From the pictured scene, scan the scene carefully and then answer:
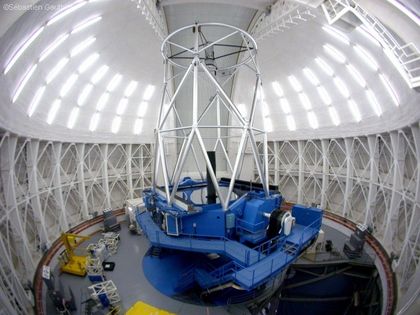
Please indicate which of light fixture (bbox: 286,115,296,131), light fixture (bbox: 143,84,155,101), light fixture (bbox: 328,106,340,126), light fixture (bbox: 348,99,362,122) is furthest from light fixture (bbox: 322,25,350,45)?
light fixture (bbox: 143,84,155,101)

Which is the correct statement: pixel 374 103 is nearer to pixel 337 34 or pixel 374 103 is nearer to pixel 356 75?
pixel 356 75

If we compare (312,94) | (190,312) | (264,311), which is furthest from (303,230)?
(312,94)

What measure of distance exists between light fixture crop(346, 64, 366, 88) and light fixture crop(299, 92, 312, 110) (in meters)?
5.71

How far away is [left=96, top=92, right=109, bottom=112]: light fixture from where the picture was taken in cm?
2002

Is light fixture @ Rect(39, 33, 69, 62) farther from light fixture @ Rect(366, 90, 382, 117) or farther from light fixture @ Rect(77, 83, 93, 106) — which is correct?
light fixture @ Rect(366, 90, 382, 117)

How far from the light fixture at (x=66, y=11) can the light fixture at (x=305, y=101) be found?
20549 mm

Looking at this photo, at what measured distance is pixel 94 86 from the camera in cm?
1848

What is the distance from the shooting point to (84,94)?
59.3ft

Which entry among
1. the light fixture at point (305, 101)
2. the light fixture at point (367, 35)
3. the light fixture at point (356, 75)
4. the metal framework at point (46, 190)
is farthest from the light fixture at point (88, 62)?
the light fixture at point (356, 75)

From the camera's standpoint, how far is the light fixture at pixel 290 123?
80.0ft

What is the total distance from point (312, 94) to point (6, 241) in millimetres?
26975

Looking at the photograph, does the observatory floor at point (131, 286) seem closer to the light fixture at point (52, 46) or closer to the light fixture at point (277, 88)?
the light fixture at point (52, 46)

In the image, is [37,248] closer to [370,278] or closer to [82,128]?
[82,128]

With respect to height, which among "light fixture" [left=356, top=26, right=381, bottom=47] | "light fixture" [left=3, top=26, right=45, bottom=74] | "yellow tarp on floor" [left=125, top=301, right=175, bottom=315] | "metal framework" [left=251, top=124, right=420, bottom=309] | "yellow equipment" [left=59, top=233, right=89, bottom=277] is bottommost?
"yellow equipment" [left=59, top=233, right=89, bottom=277]
